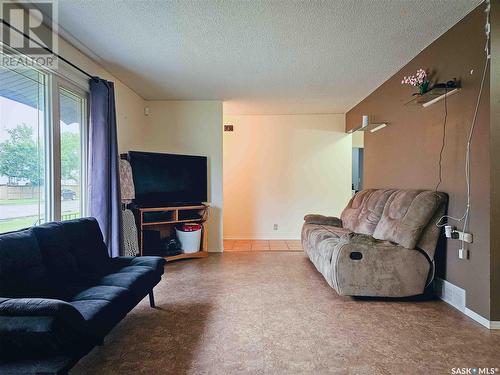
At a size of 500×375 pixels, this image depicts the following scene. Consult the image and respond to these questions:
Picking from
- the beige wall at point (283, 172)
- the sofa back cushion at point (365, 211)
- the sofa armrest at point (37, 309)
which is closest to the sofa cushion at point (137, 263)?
the sofa armrest at point (37, 309)

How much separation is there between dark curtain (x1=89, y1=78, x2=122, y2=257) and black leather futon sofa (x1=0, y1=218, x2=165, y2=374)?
0.59 meters

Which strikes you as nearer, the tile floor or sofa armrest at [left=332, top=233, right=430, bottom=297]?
sofa armrest at [left=332, top=233, right=430, bottom=297]

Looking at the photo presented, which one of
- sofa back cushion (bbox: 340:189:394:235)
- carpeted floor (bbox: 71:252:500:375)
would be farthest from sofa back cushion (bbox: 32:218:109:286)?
sofa back cushion (bbox: 340:189:394:235)

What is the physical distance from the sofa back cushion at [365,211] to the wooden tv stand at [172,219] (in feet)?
6.99

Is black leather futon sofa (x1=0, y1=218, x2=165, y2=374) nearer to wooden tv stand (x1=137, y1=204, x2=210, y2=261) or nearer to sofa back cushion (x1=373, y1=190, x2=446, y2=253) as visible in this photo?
wooden tv stand (x1=137, y1=204, x2=210, y2=261)

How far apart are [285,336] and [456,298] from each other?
1.59 m

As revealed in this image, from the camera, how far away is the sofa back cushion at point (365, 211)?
3.49 m

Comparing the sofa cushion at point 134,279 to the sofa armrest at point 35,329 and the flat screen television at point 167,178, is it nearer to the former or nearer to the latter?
the sofa armrest at point 35,329

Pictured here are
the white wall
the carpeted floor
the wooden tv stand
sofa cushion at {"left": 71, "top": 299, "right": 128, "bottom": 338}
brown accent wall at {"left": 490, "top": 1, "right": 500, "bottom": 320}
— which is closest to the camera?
sofa cushion at {"left": 71, "top": 299, "right": 128, "bottom": 338}

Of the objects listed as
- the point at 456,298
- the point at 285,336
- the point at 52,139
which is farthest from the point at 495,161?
the point at 52,139

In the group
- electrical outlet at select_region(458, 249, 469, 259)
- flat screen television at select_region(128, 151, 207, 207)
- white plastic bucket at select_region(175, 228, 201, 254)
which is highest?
flat screen television at select_region(128, 151, 207, 207)

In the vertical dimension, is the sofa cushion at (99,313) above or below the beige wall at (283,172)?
below

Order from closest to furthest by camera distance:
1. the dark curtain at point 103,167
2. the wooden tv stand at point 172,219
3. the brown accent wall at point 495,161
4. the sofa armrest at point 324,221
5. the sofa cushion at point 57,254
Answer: the sofa cushion at point 57,254 < the brown accent wall at point 495,161 < the dark curtain at point 103,167 < the wooden tv stand at point 172,219 < the sofa armrest at point 324,221

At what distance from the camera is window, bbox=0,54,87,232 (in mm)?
2193
